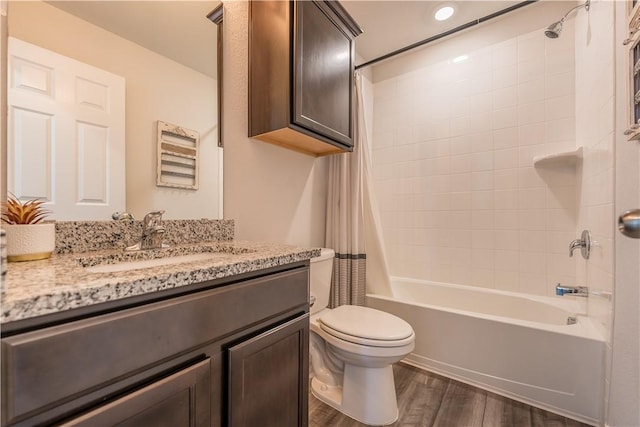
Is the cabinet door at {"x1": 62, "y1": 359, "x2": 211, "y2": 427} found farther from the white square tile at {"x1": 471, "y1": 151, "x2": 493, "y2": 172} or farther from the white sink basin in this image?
the white square tile at {"x1": 471, "y1": 151, "x2": 493, "y2": 172}

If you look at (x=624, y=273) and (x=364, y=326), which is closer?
(x=624, y=273)

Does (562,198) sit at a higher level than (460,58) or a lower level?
lower

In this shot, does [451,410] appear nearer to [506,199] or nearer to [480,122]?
[506,199]

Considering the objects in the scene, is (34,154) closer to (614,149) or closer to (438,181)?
(614,149)

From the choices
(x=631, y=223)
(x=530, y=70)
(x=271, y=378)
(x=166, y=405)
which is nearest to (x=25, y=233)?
(x=166, y=405)

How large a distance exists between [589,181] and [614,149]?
1.41ft

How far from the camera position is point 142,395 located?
54cm

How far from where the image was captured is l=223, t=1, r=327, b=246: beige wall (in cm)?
136

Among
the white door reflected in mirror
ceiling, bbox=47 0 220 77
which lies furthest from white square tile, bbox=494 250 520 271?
the white door reflected in mirror

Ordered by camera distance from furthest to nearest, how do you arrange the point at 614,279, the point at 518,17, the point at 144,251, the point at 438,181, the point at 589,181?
the point at 438,181 < the point at 518,17 < the point at 589,181 < the point at 614,279 < the point at 144,251

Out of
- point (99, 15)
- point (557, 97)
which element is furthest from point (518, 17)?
point (99, 15)

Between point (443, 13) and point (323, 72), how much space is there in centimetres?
114

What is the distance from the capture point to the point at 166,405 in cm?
58

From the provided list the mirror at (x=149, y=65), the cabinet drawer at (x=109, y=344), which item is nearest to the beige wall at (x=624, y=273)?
the cabinet drawer at (x=109, y=344)
